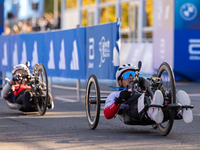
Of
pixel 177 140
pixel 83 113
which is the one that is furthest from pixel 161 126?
pixel 83 113

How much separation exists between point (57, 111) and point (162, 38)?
13190 millimetres

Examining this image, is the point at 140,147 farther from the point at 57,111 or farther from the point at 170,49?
the point at 170,49

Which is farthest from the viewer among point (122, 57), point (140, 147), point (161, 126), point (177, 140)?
point (122, 57)

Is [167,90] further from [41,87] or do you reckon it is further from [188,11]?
[188,11]

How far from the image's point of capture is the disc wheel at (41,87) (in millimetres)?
9891

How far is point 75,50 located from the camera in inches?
520

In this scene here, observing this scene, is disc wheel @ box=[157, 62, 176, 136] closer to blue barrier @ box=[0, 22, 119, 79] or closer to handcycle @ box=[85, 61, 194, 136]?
handcycle @ box=[85, 61, 194, 136]

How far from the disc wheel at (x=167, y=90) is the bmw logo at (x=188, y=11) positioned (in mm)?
15516

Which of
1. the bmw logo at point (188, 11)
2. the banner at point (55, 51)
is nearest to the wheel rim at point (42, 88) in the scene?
the banner at point (55, 51)

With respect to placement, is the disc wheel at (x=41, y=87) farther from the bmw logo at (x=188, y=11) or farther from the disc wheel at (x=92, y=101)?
the bmw logo at (x=188, y=11)

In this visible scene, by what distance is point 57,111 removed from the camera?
35.9ft

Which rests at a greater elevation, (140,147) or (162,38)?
(162,38)

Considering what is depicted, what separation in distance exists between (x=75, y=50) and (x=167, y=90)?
6.56 meters

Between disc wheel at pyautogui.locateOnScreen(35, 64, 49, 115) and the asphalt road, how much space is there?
0.18 m
